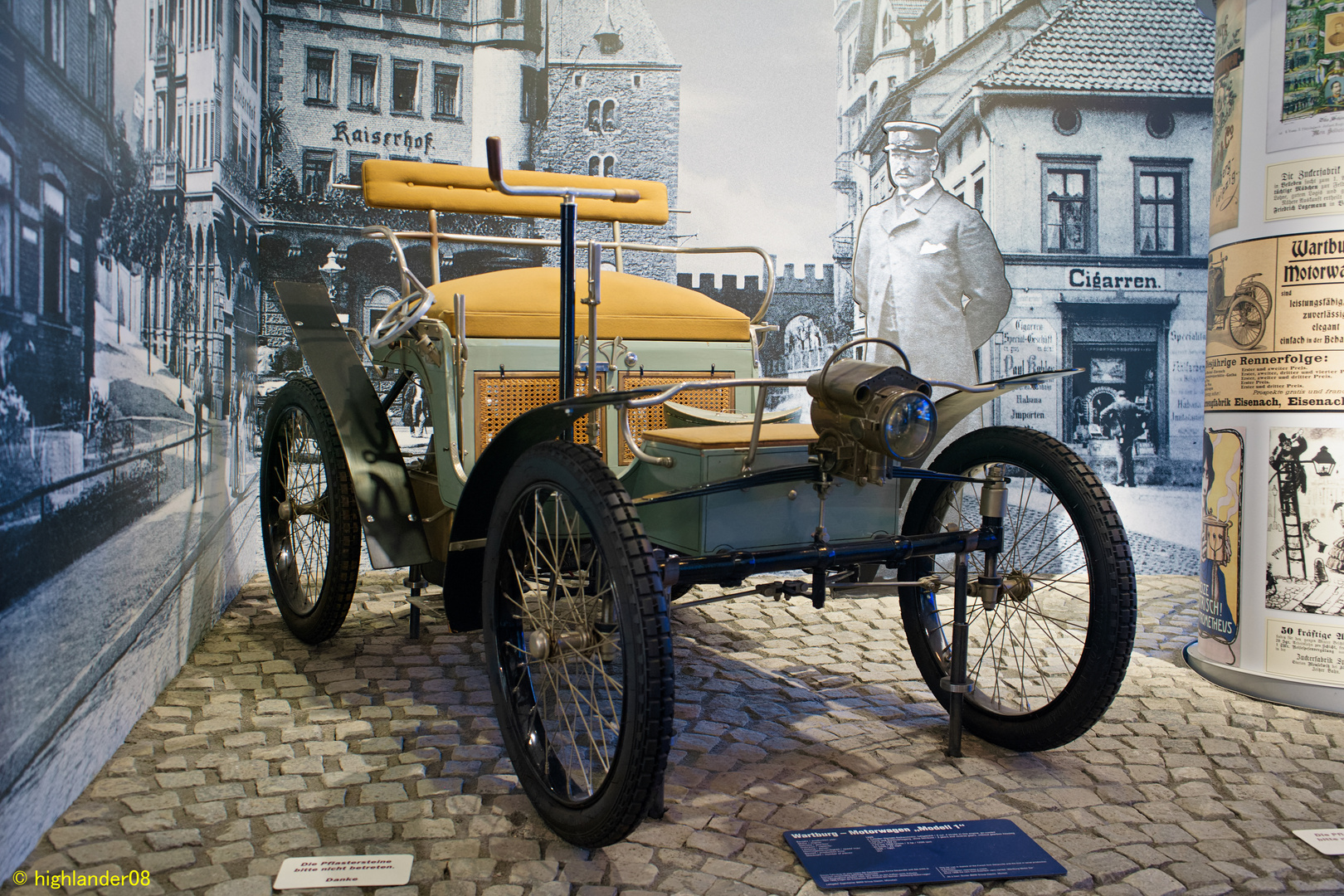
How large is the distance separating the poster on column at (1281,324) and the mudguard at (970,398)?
141cm

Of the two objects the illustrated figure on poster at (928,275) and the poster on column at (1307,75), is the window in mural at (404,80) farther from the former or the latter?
the poster on column at (1307,75)

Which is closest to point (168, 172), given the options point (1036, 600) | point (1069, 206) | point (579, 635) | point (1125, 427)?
point (579, 635)

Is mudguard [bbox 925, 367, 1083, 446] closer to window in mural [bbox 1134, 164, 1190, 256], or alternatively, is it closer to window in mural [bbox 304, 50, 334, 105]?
window in mural [bbox 1134, 164, 1190, 256]

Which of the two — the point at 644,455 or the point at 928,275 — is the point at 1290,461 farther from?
the point at 928,275

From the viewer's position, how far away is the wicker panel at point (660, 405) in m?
3.36

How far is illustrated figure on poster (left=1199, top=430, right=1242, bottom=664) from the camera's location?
3.55 metres

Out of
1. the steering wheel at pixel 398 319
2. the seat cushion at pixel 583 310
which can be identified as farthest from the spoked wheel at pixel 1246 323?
the steering wheel at pixel 398 319

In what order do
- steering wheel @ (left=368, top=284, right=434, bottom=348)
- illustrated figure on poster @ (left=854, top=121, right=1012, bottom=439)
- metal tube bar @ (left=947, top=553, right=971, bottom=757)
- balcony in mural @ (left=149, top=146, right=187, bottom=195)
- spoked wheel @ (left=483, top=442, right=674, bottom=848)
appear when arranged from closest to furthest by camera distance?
1. spoked wheel @ (left=483, top=442, right=674, bottom=848)
2. metal tube bar @ (left=947, top=553, right=971, bottom=757)
3. steering wheel @ (left=368, top=284, right=434, bottom=348)
4. balcony in mural @ (left=149, top=146, right=187, bottom=195)
5. illustrated figure on poster @ (left=854, top=121, right=1012, bottom=439)

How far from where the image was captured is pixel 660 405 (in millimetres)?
3420

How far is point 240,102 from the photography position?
509 centimetres

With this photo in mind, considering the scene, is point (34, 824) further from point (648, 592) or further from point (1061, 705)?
point (1061, 705)

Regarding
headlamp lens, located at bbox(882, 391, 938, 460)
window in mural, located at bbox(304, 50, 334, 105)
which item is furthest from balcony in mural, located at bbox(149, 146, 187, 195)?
headlamp lens, located at bbox(882, 391, 938, 460)

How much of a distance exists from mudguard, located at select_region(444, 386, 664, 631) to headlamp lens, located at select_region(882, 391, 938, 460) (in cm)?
71

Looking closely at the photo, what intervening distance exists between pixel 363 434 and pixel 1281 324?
3.30m
